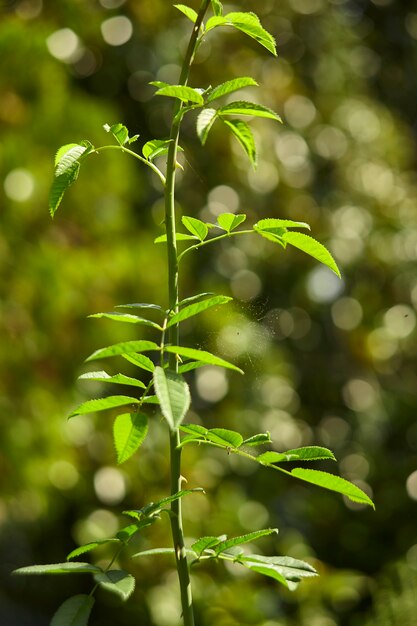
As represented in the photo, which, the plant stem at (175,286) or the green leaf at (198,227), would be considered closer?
the plant stem at (175,286)

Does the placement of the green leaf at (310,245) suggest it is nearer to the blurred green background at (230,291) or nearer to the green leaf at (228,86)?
the green leaf at (228,86)

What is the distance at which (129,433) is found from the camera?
45 cm

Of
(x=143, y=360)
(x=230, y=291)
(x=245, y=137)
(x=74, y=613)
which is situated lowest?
(x=230, y=291)

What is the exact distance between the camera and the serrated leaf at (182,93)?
0.43 meters

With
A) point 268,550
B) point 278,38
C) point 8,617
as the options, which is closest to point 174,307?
point 268,550

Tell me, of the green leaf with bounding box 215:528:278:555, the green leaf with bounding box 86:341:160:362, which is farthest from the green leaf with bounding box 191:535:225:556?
the green leaf with bounding box 86:341:160:362

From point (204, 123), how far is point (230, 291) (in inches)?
95.7

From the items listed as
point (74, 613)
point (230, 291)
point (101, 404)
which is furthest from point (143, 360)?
point (230, 291)

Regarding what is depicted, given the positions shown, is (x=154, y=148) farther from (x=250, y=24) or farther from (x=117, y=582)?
(x=117, y=582)

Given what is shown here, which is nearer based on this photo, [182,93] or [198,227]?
[182,93]

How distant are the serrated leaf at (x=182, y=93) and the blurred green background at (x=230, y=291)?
38.6 inches

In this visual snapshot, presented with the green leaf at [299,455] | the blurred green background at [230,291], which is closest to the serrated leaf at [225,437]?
the green leaf at [299,455]

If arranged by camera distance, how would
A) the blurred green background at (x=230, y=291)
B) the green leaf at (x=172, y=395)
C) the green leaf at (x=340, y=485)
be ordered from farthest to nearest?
the blurred green background at (x=230, y=291), the green leaf at (x=340, y=485), the green leaf at (x=172, y=395)

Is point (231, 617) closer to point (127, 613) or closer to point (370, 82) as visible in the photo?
point (127, 613)
